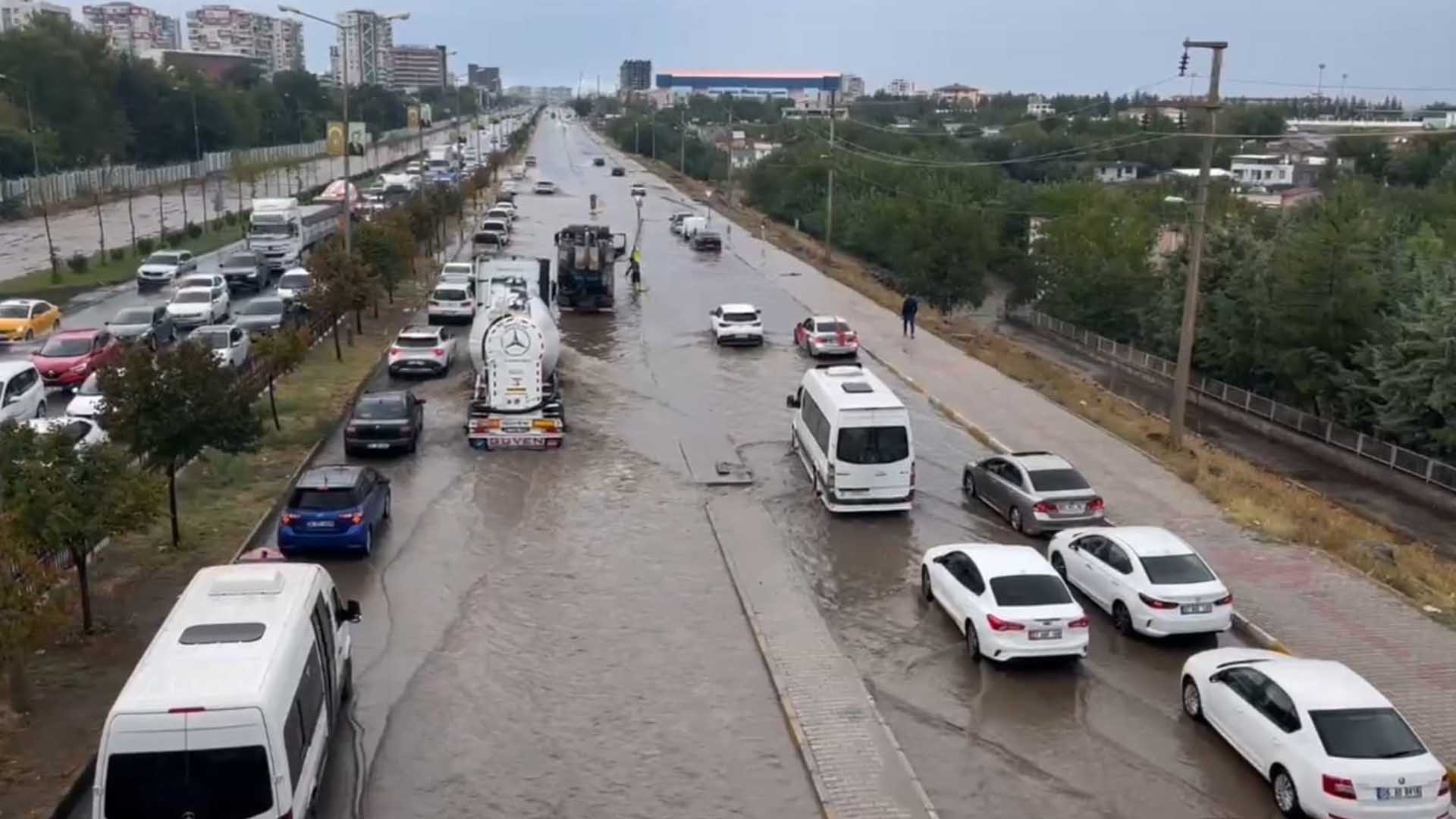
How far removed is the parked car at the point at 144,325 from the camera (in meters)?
34.4

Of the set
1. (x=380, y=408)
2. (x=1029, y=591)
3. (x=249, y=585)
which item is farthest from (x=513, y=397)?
(x=249, y=585)

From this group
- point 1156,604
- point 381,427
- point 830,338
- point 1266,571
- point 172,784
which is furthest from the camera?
point 830,338

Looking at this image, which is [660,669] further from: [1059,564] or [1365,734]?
[1365,734]

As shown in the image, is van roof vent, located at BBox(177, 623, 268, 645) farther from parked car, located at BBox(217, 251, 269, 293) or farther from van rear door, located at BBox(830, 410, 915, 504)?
parked car, located at BBox(217, 251, 269, 293)

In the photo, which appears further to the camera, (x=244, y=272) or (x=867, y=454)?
(x=244, y=272)

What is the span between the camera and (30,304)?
1442 inches

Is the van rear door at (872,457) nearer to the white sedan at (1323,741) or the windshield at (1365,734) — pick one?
the white sedan at (1323,741)

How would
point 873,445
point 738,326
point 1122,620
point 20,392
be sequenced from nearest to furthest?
point 1122,620 → point 873,445 → point 20,392 → point 738,326

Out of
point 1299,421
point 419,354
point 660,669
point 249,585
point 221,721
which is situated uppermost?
point 249,585

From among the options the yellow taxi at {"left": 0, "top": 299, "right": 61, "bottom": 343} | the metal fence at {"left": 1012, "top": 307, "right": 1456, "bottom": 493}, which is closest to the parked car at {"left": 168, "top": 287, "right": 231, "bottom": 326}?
the yellow taxi at {"left": 0, "top": 299, "right": 61, "bottom": 343}

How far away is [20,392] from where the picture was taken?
84.2 ft

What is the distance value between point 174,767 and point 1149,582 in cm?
1163

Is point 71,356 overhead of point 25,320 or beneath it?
overhead

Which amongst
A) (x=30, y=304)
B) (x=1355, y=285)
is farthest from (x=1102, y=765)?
(x=30, y=304)
